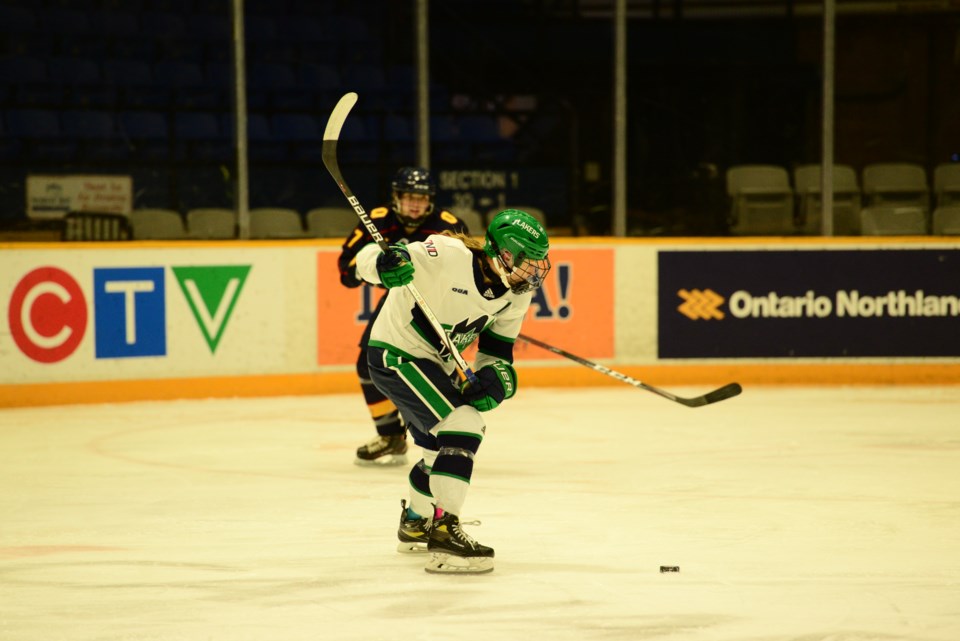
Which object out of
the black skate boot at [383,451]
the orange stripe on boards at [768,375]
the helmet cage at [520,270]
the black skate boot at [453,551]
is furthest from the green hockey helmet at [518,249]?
the orange stripe on boards at [768,375]

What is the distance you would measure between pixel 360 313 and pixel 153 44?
3.69 m

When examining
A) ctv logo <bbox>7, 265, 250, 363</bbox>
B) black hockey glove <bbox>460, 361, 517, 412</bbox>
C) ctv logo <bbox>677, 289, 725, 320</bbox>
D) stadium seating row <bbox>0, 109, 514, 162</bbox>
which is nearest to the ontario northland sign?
ctv logo <bbox>677, 289, 725, 320</bbox>

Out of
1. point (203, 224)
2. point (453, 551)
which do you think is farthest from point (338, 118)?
point (203, 224)

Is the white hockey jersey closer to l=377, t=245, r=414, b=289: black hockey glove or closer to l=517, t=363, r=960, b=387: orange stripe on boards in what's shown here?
l=377, t=245, r=414, b=289: black hockey glove

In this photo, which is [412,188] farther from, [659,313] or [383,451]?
[659,313]

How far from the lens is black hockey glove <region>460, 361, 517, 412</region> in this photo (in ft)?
12.6

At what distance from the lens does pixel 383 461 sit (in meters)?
5.82

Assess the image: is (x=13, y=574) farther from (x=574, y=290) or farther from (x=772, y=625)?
(x=574, y=290)

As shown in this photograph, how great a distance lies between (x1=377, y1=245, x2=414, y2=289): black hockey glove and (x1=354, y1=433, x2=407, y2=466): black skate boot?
2052 millimetres

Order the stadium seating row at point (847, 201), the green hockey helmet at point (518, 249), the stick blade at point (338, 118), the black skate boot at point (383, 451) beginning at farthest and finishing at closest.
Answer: the stadium seating row at point (847, 201) → the black skate boot at point (383, 451) → the stick blade at point (338, 118) → the green hockey helmet at point (518, 249)

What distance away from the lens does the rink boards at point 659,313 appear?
7.74 m

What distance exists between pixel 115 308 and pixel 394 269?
13.4 ft

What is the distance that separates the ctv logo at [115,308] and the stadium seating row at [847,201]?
333 cm

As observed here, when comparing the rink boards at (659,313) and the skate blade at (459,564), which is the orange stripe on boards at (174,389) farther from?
the skate blade at (459,564)
